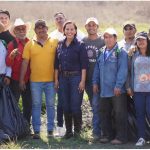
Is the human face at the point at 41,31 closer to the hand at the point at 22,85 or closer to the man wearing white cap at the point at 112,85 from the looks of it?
the hand at the point at 22,85

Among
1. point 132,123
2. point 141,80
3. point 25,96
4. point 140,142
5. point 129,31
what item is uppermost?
point 129,31

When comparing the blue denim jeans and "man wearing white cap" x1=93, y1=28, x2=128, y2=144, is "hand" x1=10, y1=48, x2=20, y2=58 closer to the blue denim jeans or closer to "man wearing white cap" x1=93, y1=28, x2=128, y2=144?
the blue denim jeans

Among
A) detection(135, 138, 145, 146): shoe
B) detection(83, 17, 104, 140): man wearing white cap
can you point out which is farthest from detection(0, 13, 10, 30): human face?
detection(135, 138, 145, 146): shoe

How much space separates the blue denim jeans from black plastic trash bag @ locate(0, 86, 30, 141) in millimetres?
741

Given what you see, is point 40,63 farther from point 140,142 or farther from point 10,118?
point 140,142

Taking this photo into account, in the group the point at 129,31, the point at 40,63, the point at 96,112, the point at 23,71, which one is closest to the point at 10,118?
the point at 23,71

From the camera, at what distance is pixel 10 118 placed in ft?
23.2

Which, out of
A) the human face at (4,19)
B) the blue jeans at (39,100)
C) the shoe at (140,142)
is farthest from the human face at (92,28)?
the shoe at (140,142)

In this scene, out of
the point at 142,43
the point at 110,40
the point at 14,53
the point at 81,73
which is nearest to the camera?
the point at 142,43

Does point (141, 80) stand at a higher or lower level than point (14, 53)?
lower

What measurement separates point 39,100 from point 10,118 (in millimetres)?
560

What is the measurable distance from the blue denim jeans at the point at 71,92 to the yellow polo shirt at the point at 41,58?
10.3 inches

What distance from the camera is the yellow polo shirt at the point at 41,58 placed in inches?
283

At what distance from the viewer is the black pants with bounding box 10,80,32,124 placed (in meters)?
7.41
